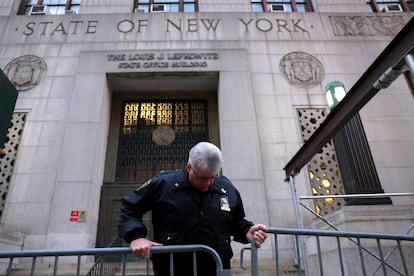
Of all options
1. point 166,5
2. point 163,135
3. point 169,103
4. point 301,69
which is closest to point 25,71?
point 169,103

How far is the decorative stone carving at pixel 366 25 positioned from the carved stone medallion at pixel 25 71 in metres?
11.1

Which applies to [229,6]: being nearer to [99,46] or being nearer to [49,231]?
[99,46]

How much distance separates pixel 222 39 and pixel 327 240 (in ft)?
26.7

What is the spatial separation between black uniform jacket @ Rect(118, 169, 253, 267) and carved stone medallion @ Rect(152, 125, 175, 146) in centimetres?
792

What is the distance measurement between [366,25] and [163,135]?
907 centimetres

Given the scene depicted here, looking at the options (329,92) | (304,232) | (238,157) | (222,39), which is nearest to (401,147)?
(329,92)

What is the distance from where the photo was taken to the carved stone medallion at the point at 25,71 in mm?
10102

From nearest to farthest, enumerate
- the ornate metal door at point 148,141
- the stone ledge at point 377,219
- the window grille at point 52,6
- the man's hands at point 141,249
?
1. the man's hands at point 141,249
2. the stone ledge at point 377,219
3. the ornate metal door at point 148,141
4. the window grille at point 52,6

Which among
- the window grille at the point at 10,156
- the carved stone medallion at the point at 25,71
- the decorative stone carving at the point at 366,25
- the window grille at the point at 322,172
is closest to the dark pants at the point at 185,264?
the window grille at the point at 322,172

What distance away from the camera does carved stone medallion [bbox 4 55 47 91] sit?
10102 millimetres

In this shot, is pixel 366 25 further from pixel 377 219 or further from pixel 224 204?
pixel 224 204

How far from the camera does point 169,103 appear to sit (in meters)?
11.4

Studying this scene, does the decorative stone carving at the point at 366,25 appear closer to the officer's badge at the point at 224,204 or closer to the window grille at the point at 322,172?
the window grille at the point at 322,172

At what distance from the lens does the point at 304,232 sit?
106 inches
